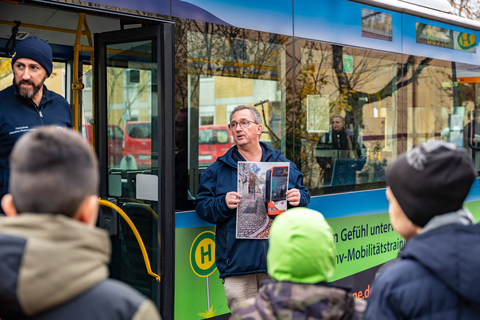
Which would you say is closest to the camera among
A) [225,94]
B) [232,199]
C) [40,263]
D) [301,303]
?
[40,263]

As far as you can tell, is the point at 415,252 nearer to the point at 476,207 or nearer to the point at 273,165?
the point at 273,165

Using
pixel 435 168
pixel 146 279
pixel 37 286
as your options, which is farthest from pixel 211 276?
pixel 37 286

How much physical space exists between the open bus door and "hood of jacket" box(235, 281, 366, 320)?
1617mm

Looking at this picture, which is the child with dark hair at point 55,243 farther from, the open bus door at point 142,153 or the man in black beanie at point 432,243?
the open bus door at point 142,153

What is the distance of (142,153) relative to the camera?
3.38 metres

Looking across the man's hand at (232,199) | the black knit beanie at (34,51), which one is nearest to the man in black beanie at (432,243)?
the man's hand at (232,199)

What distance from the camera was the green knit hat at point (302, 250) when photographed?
5.22 ft

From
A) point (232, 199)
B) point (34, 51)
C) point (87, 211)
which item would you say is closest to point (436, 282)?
point (87, 211)

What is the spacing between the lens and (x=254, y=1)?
12.0 feet

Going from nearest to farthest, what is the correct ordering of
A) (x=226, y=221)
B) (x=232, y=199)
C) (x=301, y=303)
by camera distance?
(x=301, y=303) → (x=232, y=199) → (x=226, y=221)

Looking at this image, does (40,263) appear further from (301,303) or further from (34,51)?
(34,51)

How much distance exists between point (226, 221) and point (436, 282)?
181cm

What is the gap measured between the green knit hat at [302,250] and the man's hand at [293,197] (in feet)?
4.98

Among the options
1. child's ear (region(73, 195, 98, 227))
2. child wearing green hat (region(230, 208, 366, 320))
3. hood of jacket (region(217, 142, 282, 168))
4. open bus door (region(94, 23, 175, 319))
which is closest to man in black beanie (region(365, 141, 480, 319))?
child wearing green hat (region(230, 208, 366, 320))
